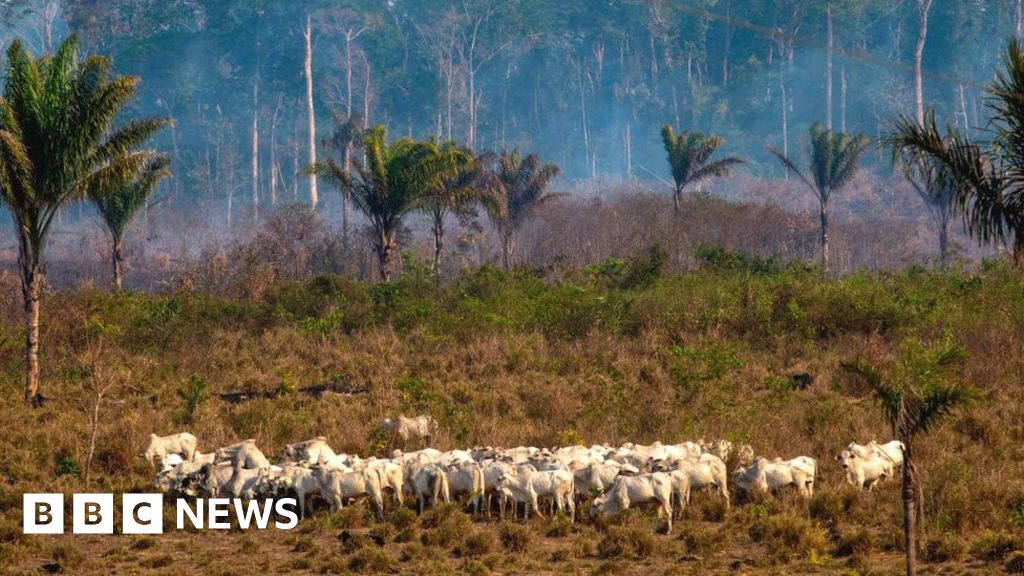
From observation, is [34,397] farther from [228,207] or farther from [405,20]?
[405,20]

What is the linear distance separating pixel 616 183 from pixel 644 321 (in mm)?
58641

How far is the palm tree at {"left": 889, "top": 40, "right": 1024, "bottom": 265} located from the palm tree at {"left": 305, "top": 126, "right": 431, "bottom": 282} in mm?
24728

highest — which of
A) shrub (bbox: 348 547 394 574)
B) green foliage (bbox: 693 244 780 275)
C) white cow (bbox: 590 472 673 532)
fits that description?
green foliage (bbox: 693 244 780 275)

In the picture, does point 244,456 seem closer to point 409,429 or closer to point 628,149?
point 409,429

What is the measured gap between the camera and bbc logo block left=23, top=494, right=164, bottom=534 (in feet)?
53.1

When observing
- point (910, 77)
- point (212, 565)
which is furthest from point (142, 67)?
point (212, 565)

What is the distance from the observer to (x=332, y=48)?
97.0 metres

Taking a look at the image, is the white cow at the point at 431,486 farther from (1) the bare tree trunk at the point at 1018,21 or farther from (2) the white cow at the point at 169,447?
(1) the bare tree trunk at the point at 1018,21

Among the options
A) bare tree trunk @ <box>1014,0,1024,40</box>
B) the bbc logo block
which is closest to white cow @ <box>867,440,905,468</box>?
the bbc logo block

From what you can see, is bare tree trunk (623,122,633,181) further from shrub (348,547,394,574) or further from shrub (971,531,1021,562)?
shrub (348,547,394,574)

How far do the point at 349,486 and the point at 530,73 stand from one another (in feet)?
286

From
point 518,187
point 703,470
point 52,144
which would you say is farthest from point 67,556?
point 518,187

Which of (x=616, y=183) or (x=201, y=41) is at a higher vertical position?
(x=201, y=41)

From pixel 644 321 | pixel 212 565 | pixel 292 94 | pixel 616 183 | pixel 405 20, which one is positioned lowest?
pixel 212 565
